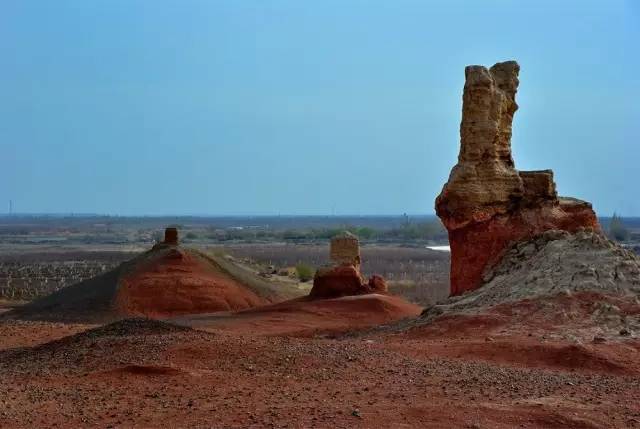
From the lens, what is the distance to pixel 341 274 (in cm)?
2794

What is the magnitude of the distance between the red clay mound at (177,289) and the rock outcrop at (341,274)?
155 inches

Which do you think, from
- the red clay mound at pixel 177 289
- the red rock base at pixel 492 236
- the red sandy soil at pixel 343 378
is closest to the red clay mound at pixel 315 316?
the red clay mound at pixel 177 289

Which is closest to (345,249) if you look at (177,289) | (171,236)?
(177,289)

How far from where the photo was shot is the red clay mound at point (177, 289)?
29.5 meters

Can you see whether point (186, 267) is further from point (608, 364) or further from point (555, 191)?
point (608, 364)

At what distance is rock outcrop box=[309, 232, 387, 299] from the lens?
27797mm

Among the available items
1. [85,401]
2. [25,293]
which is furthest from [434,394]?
[25,293]

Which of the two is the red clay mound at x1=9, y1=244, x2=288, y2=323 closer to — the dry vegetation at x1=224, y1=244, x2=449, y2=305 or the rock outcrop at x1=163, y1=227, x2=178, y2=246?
the rock outcrop at x1=163, y1=227, x2=178, y2=246

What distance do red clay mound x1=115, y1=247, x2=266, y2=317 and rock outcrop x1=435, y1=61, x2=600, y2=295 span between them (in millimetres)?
12125

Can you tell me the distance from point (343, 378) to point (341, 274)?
1640 centimetres

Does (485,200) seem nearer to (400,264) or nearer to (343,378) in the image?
(343,378)

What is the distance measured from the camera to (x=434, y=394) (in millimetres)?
10508

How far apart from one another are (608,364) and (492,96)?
28.1 ft

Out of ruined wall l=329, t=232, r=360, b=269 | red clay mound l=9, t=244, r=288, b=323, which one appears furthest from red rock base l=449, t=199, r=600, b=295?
red clay mound l=9, t=244, r=288, b=323
